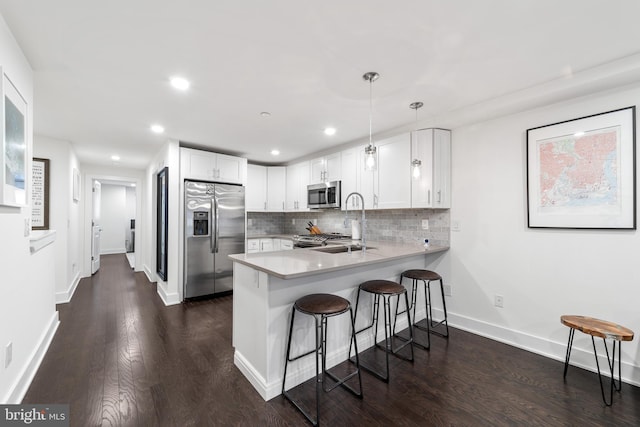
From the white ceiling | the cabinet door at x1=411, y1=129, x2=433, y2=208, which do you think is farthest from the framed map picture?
the cabinet door at x1=411, y1=129, x2=433, y2=208

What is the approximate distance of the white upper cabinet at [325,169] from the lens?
4.29 m

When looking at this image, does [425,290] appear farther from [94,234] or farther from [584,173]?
[94,234]

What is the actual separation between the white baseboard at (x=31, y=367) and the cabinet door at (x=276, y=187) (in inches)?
135

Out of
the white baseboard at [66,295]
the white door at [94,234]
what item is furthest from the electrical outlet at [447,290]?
the white door at [94,234]

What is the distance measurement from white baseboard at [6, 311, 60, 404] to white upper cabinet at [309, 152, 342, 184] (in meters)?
3.71

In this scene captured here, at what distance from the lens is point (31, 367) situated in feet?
6.86

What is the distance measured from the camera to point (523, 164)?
8.78 ft

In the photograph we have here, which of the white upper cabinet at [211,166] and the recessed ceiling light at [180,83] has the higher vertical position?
the recessed ceiling light at [180,83]

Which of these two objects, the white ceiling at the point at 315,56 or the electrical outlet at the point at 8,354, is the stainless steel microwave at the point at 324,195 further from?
the electrical outlet at the point at 8,354

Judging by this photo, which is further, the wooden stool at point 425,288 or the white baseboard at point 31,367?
the wooden stool at point 425,288

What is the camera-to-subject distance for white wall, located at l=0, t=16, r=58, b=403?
162 cm

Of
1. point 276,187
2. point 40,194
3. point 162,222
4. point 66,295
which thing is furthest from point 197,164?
point 66,295

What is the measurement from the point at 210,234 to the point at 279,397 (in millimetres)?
2848

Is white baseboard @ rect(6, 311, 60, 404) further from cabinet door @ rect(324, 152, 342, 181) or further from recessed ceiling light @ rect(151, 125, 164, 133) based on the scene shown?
cabinet door @ rect(324, 152, 342, 181)
